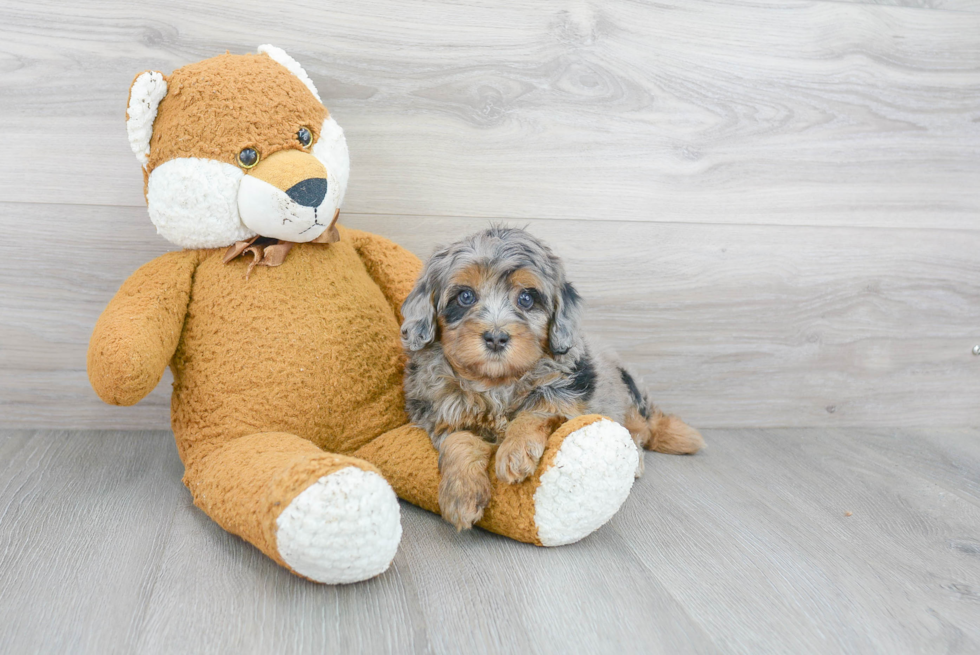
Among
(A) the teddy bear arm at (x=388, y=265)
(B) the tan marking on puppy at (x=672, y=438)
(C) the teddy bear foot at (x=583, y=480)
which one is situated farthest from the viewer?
(B) the tan marking on puppy at (x=672, y=438)

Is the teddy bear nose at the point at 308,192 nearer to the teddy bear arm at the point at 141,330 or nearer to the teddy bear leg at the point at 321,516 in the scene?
the teddy bear arm at the point at 141,330

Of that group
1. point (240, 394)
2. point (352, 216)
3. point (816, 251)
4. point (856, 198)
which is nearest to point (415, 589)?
point (240, 394)

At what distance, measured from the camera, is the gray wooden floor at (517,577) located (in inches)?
51.1

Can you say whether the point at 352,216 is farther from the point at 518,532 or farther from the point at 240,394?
the point at 518,532

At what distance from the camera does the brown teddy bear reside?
1.57 m

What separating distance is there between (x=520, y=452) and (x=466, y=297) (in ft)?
1.27

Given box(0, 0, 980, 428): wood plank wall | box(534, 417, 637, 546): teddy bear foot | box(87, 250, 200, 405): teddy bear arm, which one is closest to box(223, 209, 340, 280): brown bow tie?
box(87, 250, 200, 405): teddy bear arm

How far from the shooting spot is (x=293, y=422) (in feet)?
5.72

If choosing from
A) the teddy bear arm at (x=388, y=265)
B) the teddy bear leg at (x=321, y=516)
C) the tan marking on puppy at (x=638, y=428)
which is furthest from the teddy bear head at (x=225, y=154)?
the tan marking on puppy at (x=638, y=428)

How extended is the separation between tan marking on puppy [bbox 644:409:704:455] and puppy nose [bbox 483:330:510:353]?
2.98 feet

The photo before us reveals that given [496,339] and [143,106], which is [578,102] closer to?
[496,339]

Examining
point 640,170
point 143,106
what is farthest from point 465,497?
point 640,170

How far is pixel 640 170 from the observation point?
237 cm

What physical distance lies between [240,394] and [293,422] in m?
0.14
